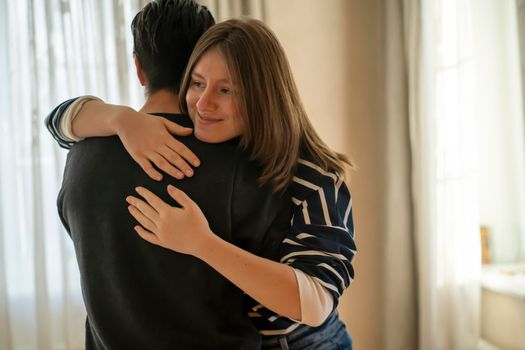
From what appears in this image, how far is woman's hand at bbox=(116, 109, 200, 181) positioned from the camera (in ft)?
2.68

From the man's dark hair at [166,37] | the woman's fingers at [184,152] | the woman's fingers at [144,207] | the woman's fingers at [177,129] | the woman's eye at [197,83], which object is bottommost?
the woman's fingers at [144,207]

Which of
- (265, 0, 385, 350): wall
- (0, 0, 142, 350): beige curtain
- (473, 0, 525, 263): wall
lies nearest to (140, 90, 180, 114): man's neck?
(0, 0, 142, 350): beige curtain

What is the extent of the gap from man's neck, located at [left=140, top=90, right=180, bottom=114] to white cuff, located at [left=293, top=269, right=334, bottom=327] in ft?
1.38

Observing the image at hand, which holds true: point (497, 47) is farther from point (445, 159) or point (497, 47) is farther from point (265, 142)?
point (265, 142)

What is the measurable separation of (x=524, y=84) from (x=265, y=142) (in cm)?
222

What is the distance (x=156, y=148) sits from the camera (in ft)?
2.68

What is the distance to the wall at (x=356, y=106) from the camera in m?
2.56

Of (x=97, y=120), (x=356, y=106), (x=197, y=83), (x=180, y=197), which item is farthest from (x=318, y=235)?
(x=356, y=106)

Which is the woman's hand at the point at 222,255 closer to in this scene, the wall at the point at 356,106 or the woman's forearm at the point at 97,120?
the woman's forearm at the point at 97,120

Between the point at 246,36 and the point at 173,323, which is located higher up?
the point at 246,36

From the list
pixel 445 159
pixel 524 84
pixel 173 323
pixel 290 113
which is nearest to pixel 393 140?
pixel 445 159

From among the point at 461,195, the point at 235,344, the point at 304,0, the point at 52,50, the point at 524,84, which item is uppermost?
the point at 304,0

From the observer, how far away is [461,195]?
239cm

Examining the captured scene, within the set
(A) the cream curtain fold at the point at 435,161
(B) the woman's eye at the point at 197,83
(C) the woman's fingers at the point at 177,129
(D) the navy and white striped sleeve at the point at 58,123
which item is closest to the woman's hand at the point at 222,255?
(C) the woman's fingers at the point at 177,129
